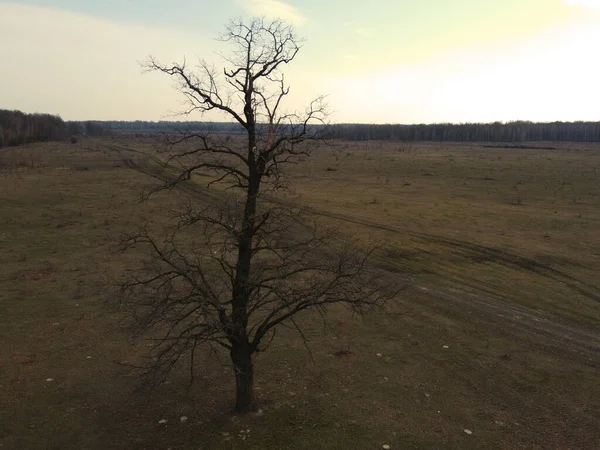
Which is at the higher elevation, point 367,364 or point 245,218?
point 245,218

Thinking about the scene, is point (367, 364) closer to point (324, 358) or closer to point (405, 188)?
point (324, 358)

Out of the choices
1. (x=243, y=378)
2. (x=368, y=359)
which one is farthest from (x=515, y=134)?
(x=243, y=378)

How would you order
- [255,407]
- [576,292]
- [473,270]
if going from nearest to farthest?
1. [255,407]
2. [576,292]
3. [473,270]

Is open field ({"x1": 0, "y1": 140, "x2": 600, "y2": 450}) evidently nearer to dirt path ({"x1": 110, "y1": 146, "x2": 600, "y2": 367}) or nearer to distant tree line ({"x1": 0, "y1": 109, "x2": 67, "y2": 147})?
dirt path ({"x1": 110, "y1": 146, "x2": 600, "y2": 367})

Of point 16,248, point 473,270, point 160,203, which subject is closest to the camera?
point 473,270

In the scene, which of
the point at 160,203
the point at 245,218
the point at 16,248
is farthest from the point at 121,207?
the point at 245,218

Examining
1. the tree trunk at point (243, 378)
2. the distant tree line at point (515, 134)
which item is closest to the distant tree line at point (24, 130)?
the distant tree line at point (515, 134)

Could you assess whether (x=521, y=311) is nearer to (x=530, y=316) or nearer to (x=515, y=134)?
(x=530, y=316)

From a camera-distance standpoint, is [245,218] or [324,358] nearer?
[245,218]
